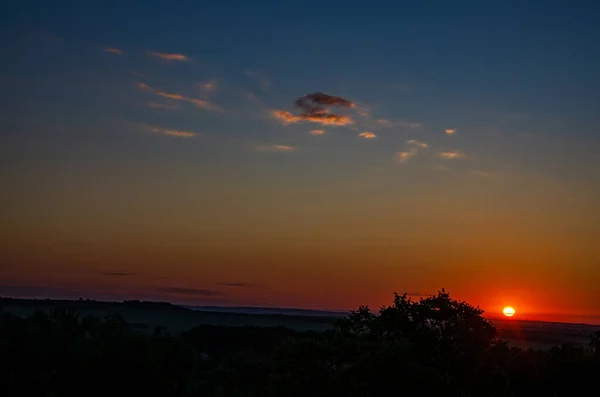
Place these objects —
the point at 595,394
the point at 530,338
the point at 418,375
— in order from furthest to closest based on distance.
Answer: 1. the point at 530,338
2. the point at 595,394
3. the point at 418,375

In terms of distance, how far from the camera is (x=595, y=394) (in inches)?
1155

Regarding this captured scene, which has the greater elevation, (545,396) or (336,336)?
(336,336)

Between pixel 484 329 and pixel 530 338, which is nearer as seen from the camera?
pixel 484 329

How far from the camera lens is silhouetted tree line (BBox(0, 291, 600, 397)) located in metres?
19.0

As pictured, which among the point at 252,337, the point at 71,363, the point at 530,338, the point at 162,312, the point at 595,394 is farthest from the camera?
the point at 162,312

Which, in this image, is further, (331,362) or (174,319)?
(174,319)

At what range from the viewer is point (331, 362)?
20.5 m

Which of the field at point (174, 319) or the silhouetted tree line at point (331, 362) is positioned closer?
the silhouetted tree line at point (331, 362)

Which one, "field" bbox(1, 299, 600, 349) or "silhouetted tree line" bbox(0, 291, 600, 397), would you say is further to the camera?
"field" bbox(1, 299, 600, 349)

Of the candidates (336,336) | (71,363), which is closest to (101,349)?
(71,363)

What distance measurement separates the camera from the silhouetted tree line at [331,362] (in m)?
19.0

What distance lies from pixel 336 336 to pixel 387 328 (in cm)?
164

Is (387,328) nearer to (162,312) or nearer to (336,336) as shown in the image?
(336,336)

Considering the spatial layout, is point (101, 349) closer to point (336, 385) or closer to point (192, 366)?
point (192, 366)
